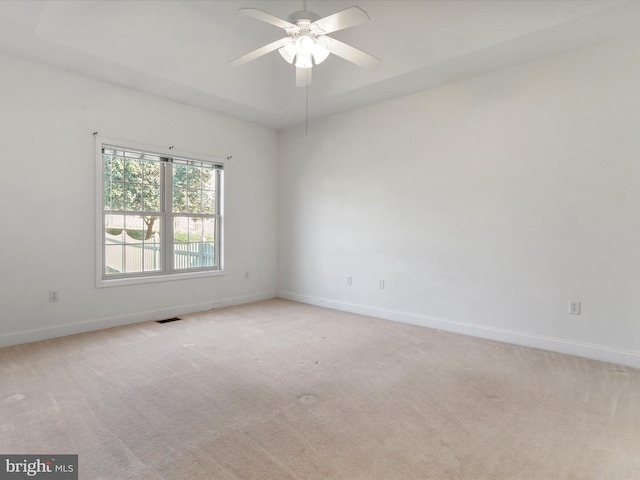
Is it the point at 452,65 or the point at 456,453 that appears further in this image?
the point at 452,65

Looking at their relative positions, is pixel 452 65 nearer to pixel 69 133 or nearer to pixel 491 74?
pixel 491 74

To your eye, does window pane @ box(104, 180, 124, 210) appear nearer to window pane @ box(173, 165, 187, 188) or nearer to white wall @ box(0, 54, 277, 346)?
white wall @ box(0, 54, 277, 346)

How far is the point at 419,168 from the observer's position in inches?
174

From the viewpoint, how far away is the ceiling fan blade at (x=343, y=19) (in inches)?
93.7

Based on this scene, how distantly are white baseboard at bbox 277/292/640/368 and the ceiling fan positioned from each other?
113 inches

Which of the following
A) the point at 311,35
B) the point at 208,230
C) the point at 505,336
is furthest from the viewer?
the point at 208,230

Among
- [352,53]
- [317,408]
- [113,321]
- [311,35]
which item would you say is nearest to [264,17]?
[311,35]

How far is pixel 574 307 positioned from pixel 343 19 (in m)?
3.20

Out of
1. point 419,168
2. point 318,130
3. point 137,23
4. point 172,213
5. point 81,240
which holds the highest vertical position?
point 137,23

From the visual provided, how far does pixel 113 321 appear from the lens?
13.8 feet

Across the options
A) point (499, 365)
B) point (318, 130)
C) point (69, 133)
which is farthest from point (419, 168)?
point (69, 133)

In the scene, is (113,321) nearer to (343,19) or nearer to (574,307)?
(343,19)

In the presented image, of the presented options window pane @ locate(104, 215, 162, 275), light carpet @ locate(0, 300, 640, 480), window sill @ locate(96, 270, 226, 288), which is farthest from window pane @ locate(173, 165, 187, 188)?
light carpet @ locate(0, 300, 640, 480)

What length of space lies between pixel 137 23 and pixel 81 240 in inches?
91.9
